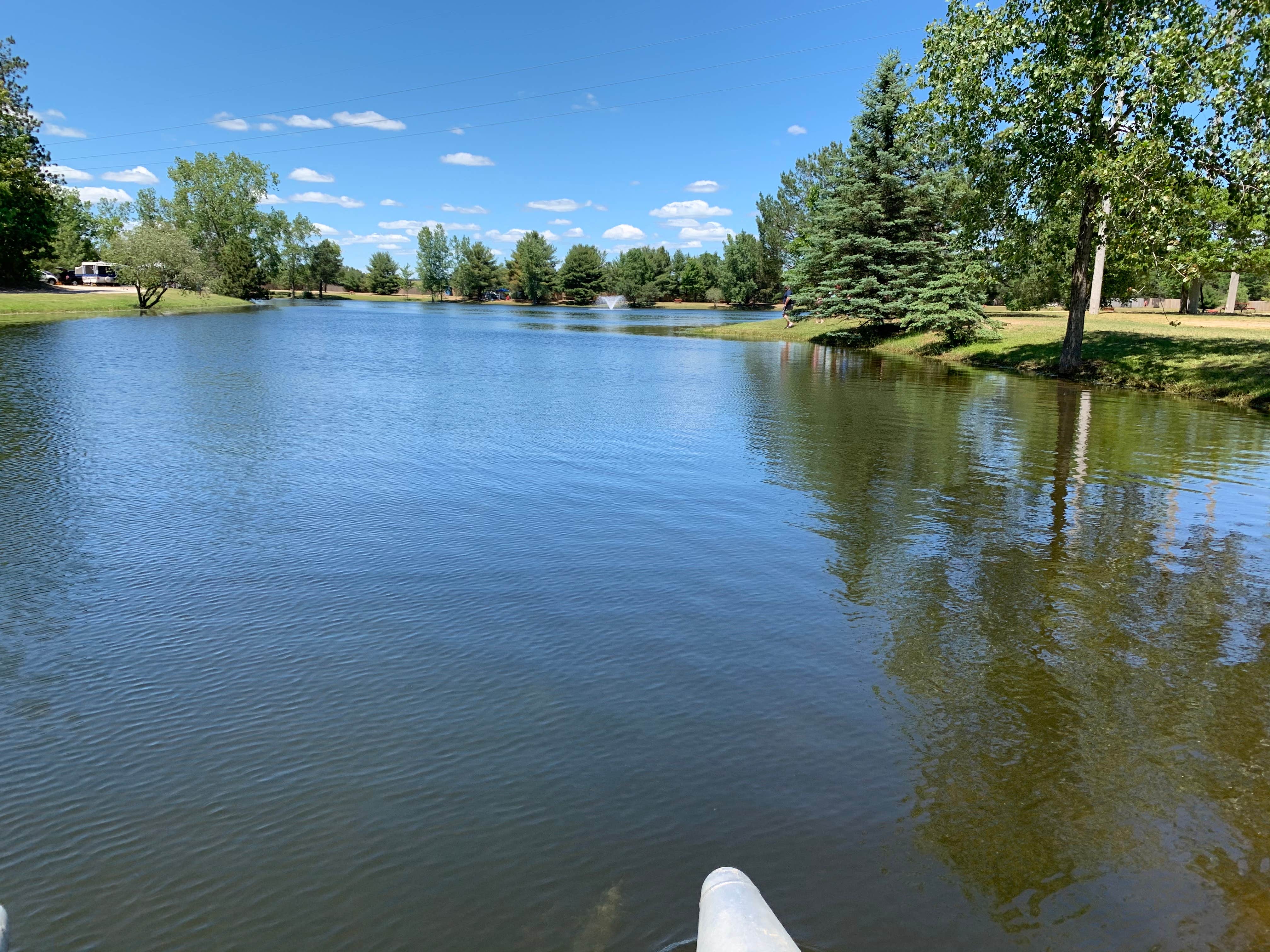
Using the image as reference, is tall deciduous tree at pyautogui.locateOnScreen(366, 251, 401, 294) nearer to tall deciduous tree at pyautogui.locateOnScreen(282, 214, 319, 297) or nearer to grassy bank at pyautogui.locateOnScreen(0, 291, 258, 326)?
tall deciduous tree at pyautogui.locateOnScreen(282, 214, 319, 297)

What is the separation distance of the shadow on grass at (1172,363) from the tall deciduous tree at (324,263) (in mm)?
132857

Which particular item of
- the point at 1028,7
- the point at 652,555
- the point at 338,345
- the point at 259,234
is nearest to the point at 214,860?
the point at 652,555

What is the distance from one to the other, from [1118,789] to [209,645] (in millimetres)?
5852

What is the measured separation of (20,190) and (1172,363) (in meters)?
62.9

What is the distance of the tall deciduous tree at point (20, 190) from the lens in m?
49.5

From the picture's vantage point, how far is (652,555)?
8273mm

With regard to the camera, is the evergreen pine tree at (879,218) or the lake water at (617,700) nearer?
the lake water at (617,700)

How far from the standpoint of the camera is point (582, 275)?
141m

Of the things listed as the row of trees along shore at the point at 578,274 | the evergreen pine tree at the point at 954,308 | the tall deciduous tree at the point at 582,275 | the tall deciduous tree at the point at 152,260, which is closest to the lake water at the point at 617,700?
the evergreen pine tree at the point at 954,308

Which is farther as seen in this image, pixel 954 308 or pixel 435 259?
pixel 435 259

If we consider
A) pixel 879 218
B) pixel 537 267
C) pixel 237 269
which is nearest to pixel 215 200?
pixel 237 269

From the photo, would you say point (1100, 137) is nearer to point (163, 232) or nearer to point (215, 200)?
point (163, 232)

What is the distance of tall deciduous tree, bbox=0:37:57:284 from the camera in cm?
4953

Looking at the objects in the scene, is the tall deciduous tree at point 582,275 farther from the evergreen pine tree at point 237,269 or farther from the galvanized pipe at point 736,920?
the galvanized pipe at point 736,920
